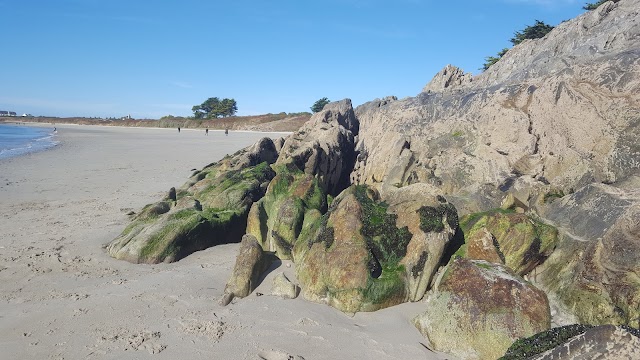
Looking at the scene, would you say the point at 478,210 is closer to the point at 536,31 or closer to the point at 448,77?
the point at 448,77

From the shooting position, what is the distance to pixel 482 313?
802 cm

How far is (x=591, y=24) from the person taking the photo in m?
22.2

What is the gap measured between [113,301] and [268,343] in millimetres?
4020

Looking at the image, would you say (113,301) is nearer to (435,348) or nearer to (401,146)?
(435,348)

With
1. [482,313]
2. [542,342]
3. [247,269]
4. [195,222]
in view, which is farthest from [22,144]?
[542,342]

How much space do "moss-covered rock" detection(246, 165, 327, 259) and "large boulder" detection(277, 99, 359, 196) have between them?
9.82ft

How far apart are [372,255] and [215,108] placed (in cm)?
11680

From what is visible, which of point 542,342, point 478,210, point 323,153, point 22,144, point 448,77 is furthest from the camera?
point 22,144

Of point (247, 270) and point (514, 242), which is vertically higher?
point (514, 242)

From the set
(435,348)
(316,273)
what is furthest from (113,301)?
(435,348)

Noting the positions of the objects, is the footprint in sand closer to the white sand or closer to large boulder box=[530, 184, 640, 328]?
the white sand

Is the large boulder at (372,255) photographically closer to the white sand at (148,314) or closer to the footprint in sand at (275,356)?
the white sand at (148,314)

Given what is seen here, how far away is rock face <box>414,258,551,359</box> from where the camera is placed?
7.82m

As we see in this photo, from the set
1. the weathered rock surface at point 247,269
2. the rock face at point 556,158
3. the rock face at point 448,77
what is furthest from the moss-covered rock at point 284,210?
the rock face at point 448,77
